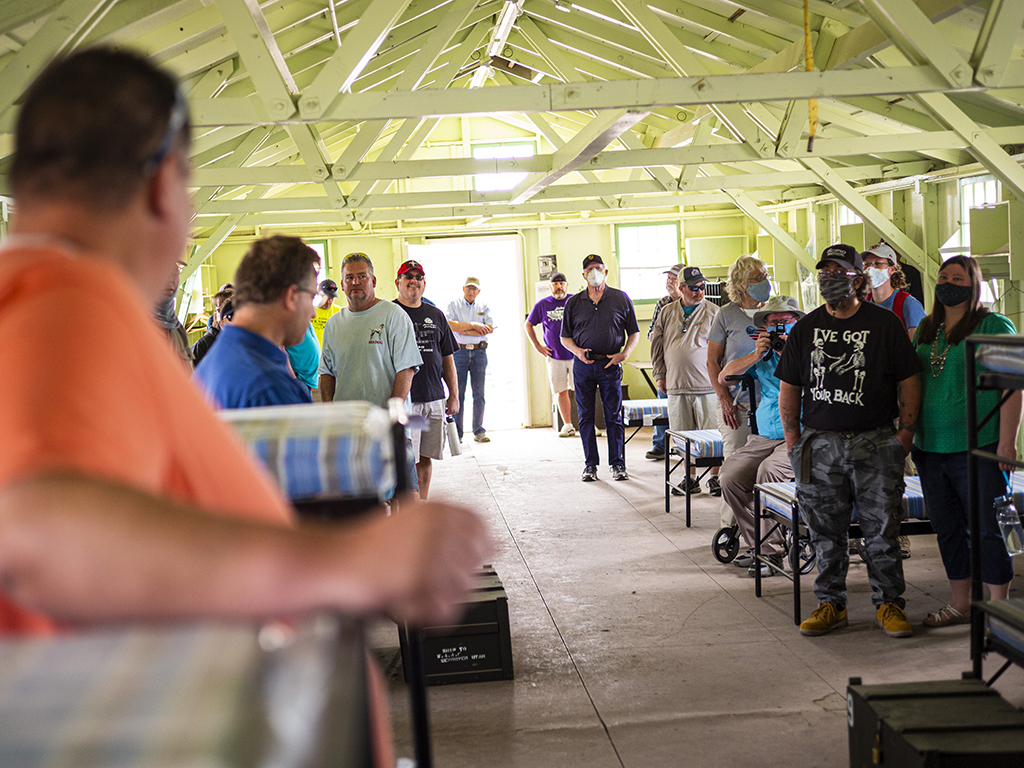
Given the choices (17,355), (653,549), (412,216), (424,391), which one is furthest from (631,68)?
(17,355)

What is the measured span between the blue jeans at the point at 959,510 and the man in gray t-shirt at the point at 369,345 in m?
2.74

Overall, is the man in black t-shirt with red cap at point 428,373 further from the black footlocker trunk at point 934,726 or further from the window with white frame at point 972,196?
the window with white frame at point 972,196

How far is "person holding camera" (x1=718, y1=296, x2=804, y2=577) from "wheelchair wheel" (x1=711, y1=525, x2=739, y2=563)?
4 cm

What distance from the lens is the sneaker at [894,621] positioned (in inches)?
148

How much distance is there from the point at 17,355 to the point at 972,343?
2.87 metres

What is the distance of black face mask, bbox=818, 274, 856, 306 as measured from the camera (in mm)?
3732

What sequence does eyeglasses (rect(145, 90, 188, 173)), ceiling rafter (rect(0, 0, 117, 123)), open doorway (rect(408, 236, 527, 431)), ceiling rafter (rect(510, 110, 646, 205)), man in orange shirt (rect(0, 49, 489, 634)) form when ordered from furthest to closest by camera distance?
open doorway (rect(408, 236, 527, 431)) < ceiling rafter (rect(510, 110, 646, 205)) < ceiling rafter (rect(0, 0, 117, 123)) < eyeglasses (rect(145, 90, 188, 173)) < man in orange shirt (rect(0, 49, 489, 634))

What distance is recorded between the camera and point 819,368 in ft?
12.5

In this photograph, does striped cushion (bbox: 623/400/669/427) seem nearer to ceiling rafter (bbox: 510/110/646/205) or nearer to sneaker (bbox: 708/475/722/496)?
sneaker (bbox: 708/475/722/496)

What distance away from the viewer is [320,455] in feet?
4.15

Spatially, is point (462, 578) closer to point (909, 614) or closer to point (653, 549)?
point (909, 614)

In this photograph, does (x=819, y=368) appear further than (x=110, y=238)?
Yes

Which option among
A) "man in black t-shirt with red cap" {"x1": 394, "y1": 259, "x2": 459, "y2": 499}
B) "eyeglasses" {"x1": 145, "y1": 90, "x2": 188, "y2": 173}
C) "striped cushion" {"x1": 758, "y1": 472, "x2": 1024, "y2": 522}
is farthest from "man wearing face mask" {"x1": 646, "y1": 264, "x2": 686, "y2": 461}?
"eyeglasses" {"x1": 145, "y1": 90, "x2": 188, "y2": 173}

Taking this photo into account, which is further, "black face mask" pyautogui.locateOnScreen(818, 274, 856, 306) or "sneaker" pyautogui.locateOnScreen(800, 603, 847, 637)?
"sneaker" pyautogui.locateOnScreen(800, 603, 847, 637)
